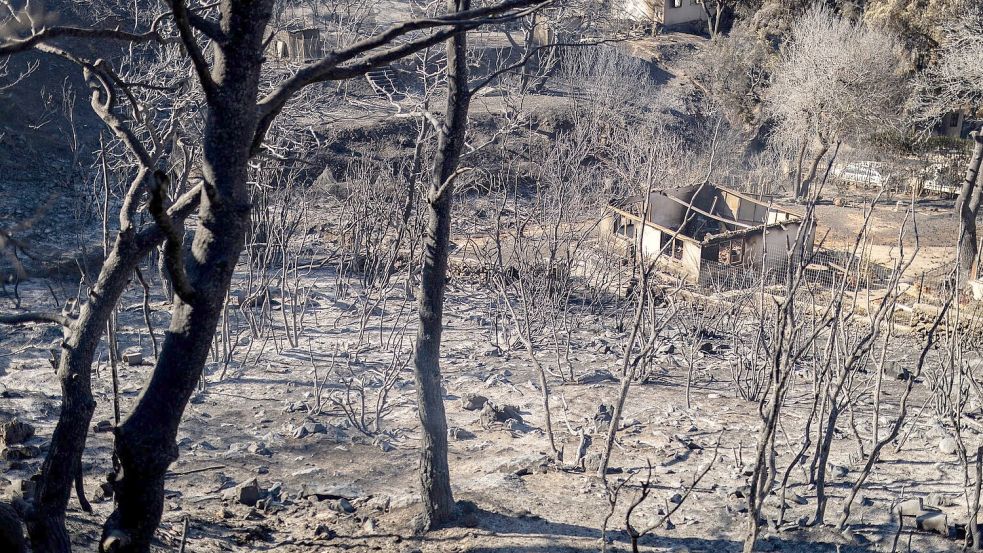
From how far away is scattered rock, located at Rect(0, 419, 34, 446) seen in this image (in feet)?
19.7

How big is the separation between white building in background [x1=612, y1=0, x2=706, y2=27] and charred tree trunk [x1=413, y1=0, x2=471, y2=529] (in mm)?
32511

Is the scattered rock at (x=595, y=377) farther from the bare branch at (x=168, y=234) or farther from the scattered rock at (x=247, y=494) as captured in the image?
the bare branch at (x=168, y=234)

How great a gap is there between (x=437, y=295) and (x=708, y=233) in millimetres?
10703

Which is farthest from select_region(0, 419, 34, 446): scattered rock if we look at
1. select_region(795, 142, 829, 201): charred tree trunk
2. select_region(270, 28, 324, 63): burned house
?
select_region(270, 28, 324, 63): burned house

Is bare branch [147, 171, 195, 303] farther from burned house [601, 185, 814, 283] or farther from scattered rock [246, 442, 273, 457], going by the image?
burned house [601, 185, 814, 283]

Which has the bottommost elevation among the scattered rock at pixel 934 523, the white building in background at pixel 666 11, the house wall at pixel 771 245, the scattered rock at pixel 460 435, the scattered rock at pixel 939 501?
the scattered rock at pixel 460 435

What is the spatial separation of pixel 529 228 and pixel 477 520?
14267 millimetres

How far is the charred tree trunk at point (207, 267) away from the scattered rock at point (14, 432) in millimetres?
3851

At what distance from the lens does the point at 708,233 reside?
48.5 ft

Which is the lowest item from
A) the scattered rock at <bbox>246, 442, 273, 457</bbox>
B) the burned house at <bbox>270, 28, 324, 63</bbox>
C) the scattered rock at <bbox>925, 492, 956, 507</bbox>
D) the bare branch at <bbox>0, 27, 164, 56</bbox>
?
the scattered rock at <bbox>246, 442, 273, 457</bbox>

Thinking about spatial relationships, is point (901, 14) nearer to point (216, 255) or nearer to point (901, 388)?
point (901, 388)

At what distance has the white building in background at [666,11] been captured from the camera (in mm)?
36062

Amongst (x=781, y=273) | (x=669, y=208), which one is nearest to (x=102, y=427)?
(x=781, y=273)

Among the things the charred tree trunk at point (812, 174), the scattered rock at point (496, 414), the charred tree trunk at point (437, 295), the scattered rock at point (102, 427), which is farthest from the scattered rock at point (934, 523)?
the scattered rock at point (102, 427)
